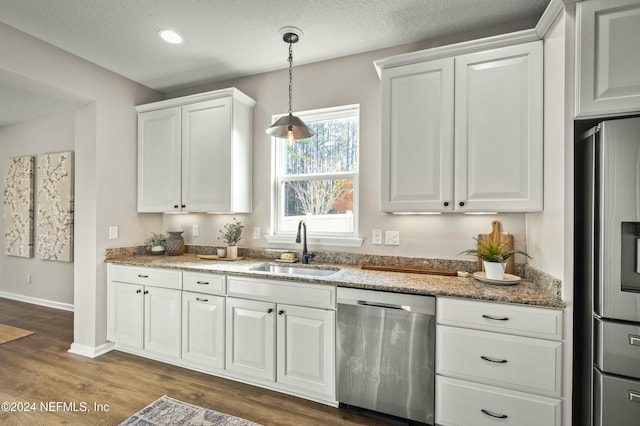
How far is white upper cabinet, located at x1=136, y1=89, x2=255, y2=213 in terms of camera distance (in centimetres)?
291

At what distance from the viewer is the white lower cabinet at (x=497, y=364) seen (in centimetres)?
164

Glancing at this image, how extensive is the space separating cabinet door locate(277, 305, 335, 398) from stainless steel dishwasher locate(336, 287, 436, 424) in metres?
0.08

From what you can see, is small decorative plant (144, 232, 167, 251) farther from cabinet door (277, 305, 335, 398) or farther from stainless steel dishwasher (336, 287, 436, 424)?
stainless steel dishwasher (336, 287, 436, 424)

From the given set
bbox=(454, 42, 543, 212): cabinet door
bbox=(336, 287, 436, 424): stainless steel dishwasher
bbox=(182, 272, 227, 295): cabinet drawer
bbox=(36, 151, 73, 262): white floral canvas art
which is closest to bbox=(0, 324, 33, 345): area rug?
bbox=(36, 151, 73, 262): white floral canvas art

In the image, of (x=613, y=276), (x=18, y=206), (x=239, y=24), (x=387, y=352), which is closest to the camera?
(x=613, y=276)

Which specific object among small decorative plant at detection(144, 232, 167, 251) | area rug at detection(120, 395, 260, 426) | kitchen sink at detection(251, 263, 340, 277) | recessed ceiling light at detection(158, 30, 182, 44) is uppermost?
recessed ceiling light at detection(158, 30, 182, 44)

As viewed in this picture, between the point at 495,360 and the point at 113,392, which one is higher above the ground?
the point at 495,360

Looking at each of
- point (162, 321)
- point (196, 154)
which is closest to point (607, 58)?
point (196, 154)

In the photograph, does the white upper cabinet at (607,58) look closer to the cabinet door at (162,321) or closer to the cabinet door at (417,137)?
the cabinet door at (417,137)

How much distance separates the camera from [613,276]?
1457mm

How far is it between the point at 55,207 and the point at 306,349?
4.29m

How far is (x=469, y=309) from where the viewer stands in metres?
1.79

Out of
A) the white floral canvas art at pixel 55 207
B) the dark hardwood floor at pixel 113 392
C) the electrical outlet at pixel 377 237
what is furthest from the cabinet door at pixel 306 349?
the white floral canvas art at pixel 55 207

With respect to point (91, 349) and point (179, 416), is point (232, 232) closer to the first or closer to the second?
point (179, 416)
